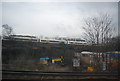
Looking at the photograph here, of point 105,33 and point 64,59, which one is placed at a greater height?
point 105,33

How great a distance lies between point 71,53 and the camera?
430 inches

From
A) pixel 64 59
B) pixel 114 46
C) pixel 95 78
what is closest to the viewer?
pixel 95 78

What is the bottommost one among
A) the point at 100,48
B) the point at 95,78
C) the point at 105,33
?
the point at 95,78

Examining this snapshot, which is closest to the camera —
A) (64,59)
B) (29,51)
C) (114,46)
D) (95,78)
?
(95,78)

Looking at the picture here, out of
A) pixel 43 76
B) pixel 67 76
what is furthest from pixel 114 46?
pixel 43 76

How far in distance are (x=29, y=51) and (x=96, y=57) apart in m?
7.21

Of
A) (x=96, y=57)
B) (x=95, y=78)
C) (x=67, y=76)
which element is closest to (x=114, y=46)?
(x=96, y=57)

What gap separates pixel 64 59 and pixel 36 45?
146 inches

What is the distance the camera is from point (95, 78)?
13.0 feet

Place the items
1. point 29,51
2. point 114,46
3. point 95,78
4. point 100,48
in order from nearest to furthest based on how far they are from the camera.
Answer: point 95,78 < point 114,46 < point 100,48 < point 29,51

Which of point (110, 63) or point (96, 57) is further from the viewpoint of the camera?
point (96, 57)

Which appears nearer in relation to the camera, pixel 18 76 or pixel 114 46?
pixel 18 76

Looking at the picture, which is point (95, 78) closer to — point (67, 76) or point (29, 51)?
point (67, 76)

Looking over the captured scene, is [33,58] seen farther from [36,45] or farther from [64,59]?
[64,59]
